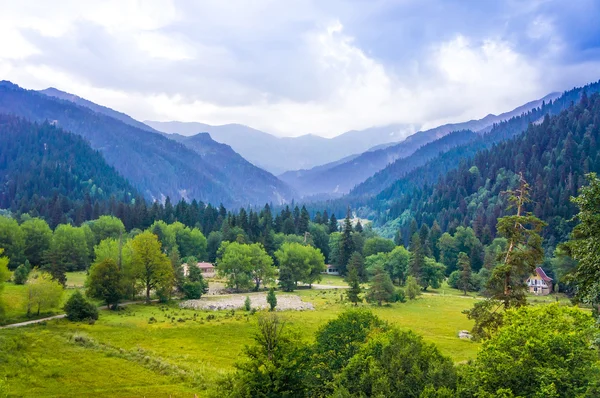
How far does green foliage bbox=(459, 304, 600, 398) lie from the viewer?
19016 mm

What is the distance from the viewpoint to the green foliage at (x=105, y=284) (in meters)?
66.5

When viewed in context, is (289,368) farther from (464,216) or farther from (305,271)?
(464,216)

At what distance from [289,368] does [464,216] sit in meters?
170

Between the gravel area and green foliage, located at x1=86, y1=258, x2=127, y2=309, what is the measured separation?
1175 cm

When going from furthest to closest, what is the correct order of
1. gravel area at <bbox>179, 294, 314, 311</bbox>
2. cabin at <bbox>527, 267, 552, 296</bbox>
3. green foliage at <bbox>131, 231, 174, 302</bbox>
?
cabin at <bbox>527, 267, 552, 296</bbox> < green foliage at <bbox>131, 231, 174, 302</bbox> < gravel area at <bbox>179, 294, 314, 311</bbox>

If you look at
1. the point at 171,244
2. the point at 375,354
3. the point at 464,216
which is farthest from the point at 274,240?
the point at 375,354

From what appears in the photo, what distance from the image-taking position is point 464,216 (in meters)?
A: 183

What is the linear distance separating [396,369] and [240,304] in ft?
195

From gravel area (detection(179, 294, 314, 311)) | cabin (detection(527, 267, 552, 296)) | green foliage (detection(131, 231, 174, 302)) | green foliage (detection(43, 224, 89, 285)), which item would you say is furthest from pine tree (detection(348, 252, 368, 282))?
green foliage (detection(43, 224, 89, 285))

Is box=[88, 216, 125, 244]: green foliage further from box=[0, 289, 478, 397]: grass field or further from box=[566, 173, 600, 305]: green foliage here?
box=[566, 173, 600, 305]: green foliage

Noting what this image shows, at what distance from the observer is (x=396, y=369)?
73.8 ft

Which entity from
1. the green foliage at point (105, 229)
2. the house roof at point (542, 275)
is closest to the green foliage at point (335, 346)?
the house roof at point (542, 275)

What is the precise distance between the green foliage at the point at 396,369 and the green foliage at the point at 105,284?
2067 inches

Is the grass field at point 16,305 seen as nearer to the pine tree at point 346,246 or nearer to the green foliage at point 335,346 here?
the green foliage at point 335,346
